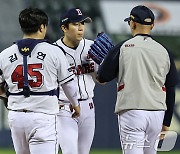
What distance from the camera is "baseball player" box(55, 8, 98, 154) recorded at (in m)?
7.09

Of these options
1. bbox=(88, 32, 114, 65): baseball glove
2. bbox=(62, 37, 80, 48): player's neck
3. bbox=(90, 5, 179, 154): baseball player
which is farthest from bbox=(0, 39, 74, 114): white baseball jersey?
bbox=(62, 37, 80, 48): player's neck

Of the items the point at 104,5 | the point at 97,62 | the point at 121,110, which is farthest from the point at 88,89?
the point at 104,5

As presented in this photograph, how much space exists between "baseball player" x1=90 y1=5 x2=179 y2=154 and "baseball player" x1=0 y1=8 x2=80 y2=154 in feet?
1.69

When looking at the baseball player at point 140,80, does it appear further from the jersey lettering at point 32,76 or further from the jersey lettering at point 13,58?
the jersey lettering at point 13,58

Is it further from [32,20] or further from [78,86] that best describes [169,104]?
[32,20]

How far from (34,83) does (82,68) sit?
1.53 meters

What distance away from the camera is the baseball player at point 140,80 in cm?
596

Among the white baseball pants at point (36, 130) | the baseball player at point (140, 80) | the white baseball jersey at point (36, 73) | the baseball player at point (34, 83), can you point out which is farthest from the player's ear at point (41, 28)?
the white baseball pants at point (36, 130)

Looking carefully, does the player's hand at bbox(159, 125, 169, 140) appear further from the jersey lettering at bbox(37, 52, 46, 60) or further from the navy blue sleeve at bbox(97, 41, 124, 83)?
the jersey lettering at bbox(37, 52, 46, 60)

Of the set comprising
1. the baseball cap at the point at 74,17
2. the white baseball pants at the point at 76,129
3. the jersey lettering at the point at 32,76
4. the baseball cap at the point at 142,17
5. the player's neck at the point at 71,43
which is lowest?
the white baseball pants at the point at 76,129

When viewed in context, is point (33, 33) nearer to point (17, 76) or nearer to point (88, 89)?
point (17, 76)

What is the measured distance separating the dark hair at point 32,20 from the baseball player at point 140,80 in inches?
26.5

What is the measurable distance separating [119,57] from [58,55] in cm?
55

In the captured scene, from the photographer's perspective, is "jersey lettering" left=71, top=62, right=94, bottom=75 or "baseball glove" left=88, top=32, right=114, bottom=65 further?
"jersey lettering" left=71, top=62, right=94, bottom=75
